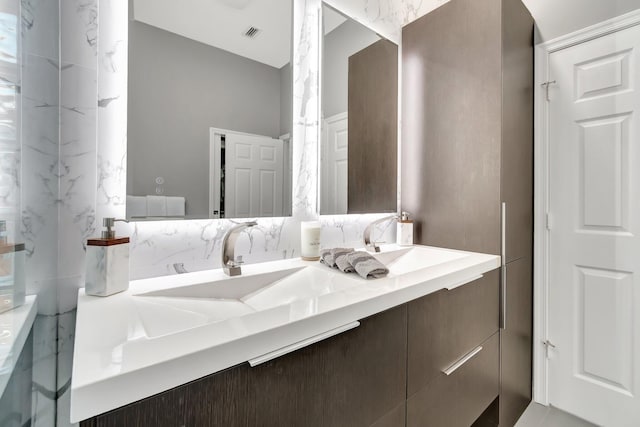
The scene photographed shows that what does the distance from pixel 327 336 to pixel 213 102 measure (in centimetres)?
87

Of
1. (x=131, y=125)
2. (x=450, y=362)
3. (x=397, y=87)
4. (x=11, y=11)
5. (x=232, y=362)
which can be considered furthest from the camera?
(x=397, y=87)

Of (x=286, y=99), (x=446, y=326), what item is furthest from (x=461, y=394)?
(x=286, y=99)

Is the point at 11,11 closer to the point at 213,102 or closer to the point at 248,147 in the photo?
the point at 213,102

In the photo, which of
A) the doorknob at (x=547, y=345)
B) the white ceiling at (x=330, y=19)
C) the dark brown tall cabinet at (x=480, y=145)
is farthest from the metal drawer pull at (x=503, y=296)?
the white ceiling at (x=330, y=19)

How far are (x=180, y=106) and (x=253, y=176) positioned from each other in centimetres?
35

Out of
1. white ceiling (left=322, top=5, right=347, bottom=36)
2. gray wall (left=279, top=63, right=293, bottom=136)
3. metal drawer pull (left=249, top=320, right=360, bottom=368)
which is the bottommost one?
metal drawer pull (left=249, top=320, right=360, bottom=368)

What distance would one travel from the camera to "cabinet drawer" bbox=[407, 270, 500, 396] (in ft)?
2.85

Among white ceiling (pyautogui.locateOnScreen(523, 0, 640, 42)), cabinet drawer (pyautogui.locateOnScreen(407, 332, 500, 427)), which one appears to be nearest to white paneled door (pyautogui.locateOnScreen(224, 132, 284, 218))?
cabinet drawer (pyautogui.locateOnScreen(407, 332, 500, 427))

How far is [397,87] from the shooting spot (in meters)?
1.73

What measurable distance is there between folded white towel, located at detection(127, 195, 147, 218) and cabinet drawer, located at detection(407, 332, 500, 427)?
96cm

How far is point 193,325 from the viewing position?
62 centimetres

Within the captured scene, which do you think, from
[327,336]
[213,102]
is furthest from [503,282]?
[213,102]

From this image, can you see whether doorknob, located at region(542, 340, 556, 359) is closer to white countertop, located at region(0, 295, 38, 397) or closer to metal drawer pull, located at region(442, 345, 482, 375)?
metal drawer pull, located at region(442, 345, 482, 375)

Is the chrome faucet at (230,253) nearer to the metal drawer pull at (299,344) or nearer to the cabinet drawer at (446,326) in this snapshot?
the metal drawer pull at (299,344)
